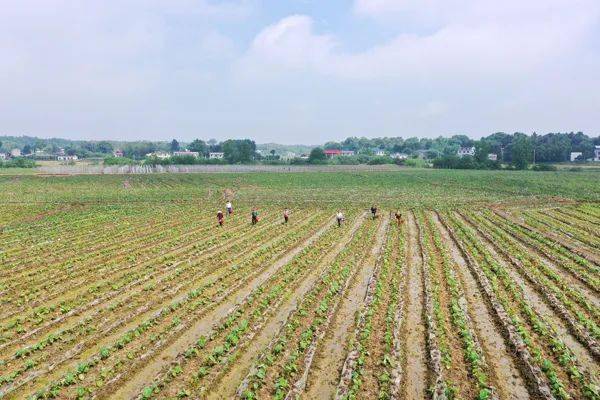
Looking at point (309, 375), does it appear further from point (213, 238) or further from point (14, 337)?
point (213, 238)

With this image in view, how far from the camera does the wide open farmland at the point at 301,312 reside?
10391 millimetres

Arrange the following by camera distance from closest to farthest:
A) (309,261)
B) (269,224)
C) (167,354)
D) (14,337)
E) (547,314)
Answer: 1. (167,354)
2. (14,337)
3. (547,314)
4. (309,261)
5. (269,224)

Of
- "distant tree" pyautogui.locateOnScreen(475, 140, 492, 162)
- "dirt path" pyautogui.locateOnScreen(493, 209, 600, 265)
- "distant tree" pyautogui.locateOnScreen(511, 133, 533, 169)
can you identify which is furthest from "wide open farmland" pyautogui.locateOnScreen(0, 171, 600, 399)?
"distant tree" pyautogui.locateOnScreen(475, 140, 492, 162)

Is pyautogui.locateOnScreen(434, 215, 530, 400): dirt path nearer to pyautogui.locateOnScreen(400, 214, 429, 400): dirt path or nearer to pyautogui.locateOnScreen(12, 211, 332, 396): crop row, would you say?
pyautogui.locateOnScreen(400, 214, 429, 400): dirt path

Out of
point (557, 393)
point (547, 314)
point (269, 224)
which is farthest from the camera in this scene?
point (269, 224)

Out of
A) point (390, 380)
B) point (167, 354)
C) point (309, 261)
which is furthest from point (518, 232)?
point (167, 354)

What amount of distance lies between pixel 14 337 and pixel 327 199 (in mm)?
38906

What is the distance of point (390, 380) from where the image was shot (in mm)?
10344

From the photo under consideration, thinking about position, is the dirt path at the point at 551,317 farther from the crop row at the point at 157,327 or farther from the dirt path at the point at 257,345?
the crop row at the point at 157,327

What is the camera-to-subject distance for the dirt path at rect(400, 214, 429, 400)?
10.2 metres

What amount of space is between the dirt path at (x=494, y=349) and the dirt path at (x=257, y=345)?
5777 mm

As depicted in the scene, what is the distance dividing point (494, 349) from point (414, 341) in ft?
6.89

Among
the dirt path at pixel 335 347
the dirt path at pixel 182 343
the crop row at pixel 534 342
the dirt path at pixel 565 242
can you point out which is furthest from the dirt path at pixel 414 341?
the dirt path at pixel 565 242

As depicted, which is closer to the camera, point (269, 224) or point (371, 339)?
point (371, 339)
